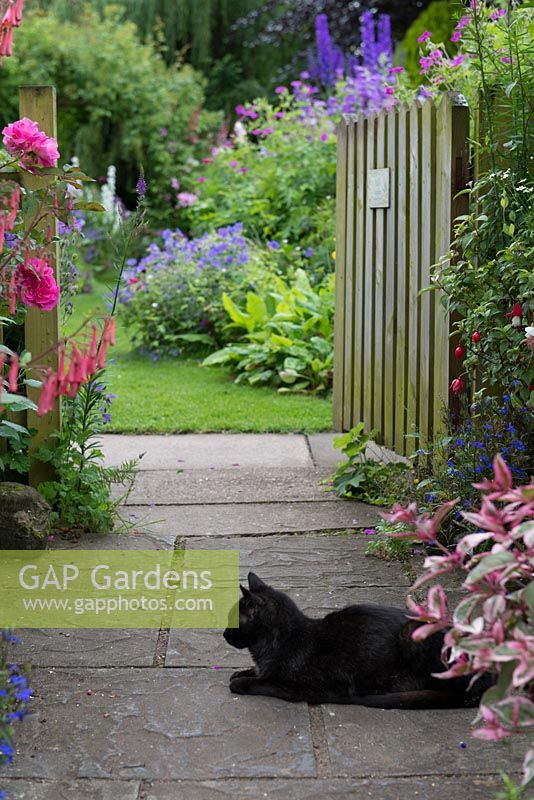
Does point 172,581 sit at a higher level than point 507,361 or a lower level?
lower

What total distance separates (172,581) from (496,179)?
1.94 meters

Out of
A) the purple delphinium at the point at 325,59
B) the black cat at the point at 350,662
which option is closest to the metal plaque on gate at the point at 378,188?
the black cat at the point at 350,662

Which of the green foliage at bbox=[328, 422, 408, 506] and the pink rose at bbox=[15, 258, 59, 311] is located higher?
the pink rose at bbox=[15, 258, 59, 311]

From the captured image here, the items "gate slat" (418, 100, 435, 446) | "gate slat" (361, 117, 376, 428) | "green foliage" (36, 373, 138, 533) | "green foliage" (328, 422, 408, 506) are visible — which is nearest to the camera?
"green foliage" (36, 373, 138, 533)

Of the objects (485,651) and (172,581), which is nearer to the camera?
(485,651)

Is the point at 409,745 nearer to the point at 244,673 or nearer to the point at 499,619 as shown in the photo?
the point at 244,673

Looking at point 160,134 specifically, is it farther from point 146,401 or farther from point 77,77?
point 146,401

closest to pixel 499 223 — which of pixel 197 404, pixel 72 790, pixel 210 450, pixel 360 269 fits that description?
pixel 360 269

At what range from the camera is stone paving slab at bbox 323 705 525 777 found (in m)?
2.56

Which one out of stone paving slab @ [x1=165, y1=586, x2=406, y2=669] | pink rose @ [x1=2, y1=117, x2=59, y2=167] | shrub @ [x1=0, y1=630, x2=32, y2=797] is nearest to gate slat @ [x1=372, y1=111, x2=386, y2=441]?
stone paving slab @ [x1=165, y1=586, x2=406, y2=669]

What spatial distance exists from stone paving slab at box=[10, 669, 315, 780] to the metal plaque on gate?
280 cm

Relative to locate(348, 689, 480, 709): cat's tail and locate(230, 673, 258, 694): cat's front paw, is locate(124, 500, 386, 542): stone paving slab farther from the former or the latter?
locate(348, 689, 480, 709): cat's tail

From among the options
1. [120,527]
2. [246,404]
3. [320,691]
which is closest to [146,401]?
[246,404]

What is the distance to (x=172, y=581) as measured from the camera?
390cm
